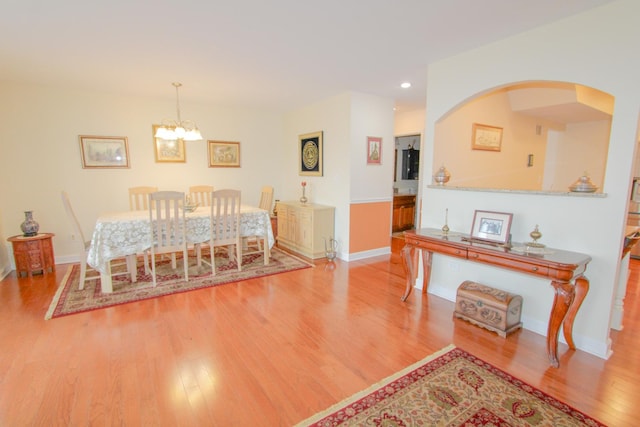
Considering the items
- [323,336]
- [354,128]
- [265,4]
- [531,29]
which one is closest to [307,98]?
[354,128]

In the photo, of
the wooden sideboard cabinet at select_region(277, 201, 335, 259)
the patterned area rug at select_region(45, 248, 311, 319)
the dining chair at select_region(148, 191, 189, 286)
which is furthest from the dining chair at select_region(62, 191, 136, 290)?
the wooden sideboard cabinet at select_region(277, 201, 335, 259)

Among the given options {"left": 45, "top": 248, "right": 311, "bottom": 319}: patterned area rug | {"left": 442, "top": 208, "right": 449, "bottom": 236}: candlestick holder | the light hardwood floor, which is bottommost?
the light hardwood floor

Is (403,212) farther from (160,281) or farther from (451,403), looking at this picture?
(451,403)

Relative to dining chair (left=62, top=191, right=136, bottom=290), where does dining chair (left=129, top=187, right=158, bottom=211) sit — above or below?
above

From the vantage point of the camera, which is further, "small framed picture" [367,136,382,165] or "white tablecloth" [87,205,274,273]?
"small framed picture" [367,136,382,165]

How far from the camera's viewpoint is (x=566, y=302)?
2.12 m

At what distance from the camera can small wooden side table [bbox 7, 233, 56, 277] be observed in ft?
12.5

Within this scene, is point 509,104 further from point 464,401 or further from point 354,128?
point 464,401

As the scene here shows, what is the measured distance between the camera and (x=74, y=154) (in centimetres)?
448

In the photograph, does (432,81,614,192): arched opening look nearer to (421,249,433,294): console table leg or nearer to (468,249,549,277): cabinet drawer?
(421,249,433,294): console table leg

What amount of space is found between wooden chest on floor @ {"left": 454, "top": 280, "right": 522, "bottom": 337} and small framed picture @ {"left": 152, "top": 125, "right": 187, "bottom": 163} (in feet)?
15.6

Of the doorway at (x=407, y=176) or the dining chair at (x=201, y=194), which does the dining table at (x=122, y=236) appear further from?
the doorway at (x=407, y=176)

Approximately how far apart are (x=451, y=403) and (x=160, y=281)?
3.41 meters

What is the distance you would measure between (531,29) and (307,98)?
10.2 feet
